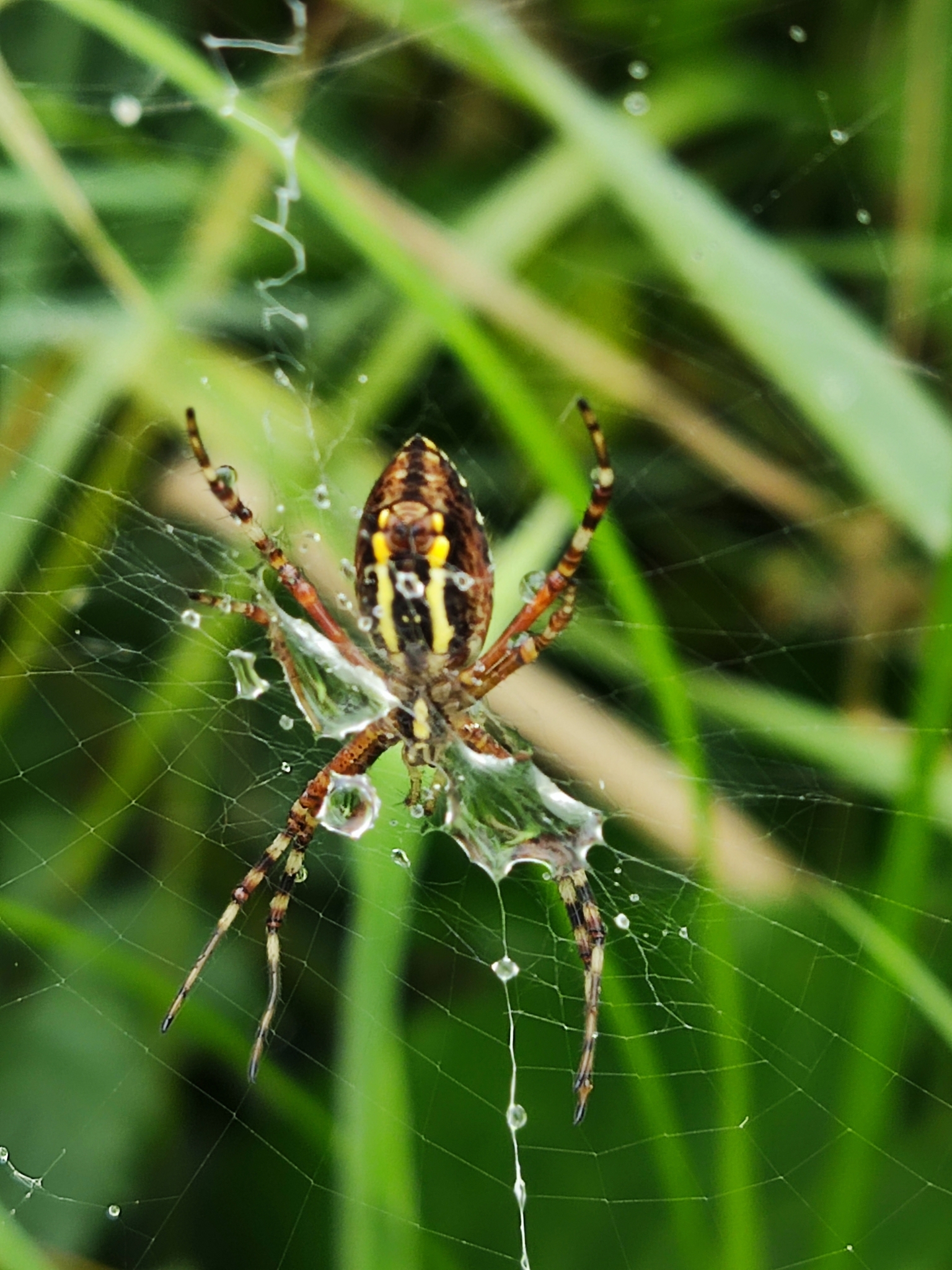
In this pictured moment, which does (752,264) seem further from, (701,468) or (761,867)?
(761,867)

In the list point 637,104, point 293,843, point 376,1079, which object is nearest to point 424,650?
point 293,843

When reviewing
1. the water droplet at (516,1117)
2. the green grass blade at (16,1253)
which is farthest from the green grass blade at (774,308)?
the green grass blade at (16,1253)

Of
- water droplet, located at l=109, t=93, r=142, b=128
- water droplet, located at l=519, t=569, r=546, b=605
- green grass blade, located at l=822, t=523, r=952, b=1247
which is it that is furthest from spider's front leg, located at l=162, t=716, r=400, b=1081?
water droplet, located at l=109, t=93, r=142, b=128

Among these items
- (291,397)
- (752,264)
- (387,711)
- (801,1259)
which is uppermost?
(752,264)

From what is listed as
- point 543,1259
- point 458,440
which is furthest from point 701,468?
point 543,1259

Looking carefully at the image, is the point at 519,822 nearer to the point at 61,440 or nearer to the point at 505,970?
the point at 505,970

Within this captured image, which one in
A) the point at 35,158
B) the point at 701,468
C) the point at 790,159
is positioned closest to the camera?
the point at 35,158

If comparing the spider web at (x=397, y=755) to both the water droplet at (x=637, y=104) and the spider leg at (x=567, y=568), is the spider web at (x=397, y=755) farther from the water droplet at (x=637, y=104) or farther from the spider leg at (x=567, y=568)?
the spider leg at (x=567, y=568)

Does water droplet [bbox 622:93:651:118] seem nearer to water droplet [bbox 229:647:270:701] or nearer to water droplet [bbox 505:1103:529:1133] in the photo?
water droplet [bbox 229:647:270:701]

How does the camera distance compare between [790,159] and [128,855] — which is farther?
[790,159]
